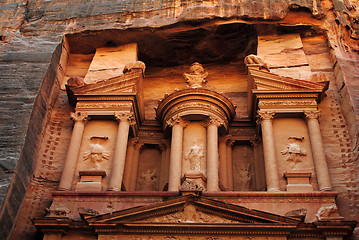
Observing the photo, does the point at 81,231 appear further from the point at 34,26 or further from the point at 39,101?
the point at 34,26

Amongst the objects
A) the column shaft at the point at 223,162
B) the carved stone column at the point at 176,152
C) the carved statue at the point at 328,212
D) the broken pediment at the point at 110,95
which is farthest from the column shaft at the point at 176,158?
the carved statue at the point at 328,212

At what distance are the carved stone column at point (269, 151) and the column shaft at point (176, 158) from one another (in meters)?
2.31

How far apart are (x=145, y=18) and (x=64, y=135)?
5225 mm

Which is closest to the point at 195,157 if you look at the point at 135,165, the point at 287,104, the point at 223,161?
the point at 223,161

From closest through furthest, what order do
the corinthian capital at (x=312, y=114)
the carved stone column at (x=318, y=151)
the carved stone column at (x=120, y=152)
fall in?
the carved stone column at (x=318, y=151) < the carved stone column at (x=120, y=152) < the corinthian capital at (x=312, y=114)

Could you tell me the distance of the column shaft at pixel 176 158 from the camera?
40.6 ft

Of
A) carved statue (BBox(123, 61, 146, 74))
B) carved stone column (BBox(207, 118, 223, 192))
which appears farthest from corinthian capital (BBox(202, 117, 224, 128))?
carved statue (BBox(123, 61, 146, 74))

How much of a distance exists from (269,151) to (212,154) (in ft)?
5.03

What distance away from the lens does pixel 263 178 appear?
44.1ft

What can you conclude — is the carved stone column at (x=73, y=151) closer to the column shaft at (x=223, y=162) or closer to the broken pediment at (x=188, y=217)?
the broken pediment at (x=188, y=217)

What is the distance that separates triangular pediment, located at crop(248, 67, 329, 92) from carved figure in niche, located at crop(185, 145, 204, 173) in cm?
272

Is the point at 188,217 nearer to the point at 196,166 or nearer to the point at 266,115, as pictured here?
the point at 196,166

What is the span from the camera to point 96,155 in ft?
42.8

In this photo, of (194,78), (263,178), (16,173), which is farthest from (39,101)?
(263,178)
